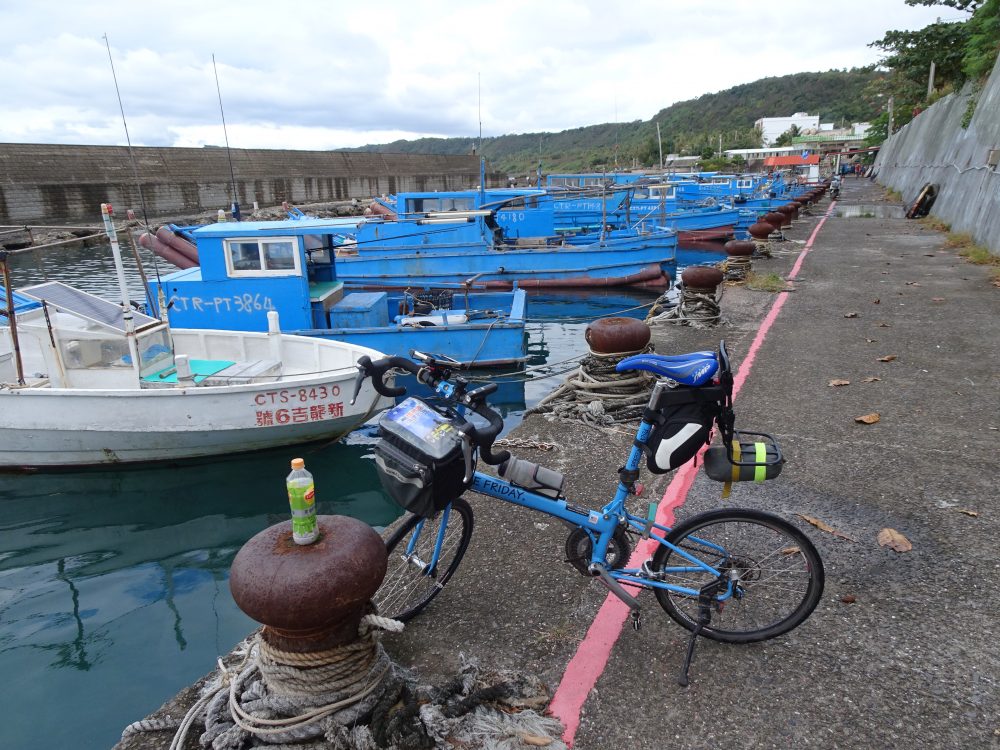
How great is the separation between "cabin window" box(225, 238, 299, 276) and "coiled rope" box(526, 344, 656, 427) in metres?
5.85

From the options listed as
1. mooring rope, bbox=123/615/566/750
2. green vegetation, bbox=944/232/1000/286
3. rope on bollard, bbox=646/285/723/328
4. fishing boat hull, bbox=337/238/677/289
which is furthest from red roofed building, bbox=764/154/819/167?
mooring rope, bbox=123/615/566/750

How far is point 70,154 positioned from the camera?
35062 mm

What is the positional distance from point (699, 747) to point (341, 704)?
136 cm

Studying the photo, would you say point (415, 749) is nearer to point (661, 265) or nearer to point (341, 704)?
point (341, 704)

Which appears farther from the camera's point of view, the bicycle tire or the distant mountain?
the distant mountain

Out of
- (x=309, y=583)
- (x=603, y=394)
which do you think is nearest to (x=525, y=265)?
(x=603, y=394)

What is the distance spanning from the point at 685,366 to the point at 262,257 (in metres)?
8.84

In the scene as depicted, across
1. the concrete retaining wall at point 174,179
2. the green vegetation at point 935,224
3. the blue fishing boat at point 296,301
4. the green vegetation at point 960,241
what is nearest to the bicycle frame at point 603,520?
the blue fishing boat at point 296,301

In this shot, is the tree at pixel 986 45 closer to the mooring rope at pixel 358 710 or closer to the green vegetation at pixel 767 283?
the green vegetation at pixel 767 283

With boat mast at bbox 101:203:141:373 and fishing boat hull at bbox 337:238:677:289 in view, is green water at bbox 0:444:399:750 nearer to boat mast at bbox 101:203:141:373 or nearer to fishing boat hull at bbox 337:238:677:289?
boat mast at bbox 101:203:141:373

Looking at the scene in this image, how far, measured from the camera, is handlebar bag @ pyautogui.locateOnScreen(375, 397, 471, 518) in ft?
7.86

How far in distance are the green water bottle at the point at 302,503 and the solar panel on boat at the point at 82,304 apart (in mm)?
6147

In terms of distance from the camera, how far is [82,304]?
23.7 ft

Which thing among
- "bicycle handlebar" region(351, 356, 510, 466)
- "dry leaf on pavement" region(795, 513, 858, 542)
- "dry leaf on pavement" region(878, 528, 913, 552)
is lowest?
"dry leaf on pavement" region(795, 513, 858, 542)
